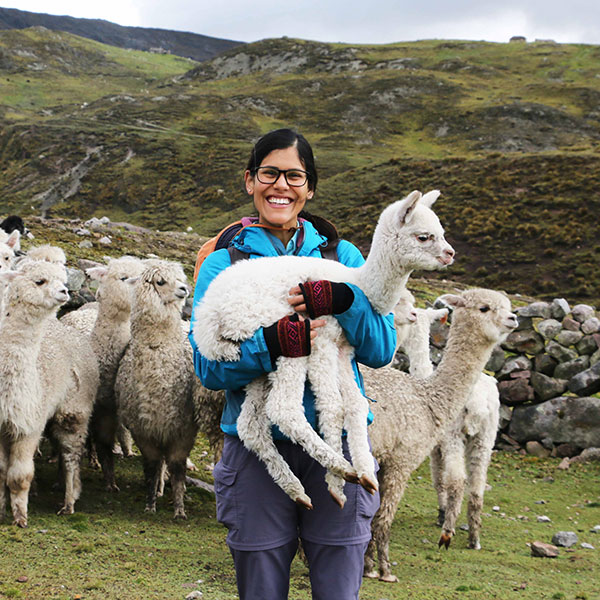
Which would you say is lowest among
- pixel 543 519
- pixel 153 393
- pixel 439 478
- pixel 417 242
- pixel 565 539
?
pixel 543 519

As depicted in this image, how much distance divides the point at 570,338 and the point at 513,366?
97 cm

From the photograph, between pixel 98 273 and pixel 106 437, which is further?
pixel 98 273

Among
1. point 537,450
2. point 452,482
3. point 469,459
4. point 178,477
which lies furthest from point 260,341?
point 537,450

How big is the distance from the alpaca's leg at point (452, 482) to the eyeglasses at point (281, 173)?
3951 millimetres

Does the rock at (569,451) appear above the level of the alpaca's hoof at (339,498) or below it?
below

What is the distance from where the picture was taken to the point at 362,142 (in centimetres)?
6638

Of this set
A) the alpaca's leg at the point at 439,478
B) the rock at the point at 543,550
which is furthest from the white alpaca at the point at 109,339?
the rock at the point at 543,550

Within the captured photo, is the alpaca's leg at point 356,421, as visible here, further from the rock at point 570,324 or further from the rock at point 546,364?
the rock at point 570,324

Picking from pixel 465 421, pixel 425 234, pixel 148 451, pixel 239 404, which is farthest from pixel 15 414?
pixel 465 421

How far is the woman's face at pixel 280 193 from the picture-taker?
2633mm

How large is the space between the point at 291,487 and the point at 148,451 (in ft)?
11.6

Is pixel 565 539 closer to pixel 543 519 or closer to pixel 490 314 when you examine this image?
pixel 543 519

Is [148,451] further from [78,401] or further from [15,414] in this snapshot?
[15,414]

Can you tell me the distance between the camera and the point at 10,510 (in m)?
4.86
